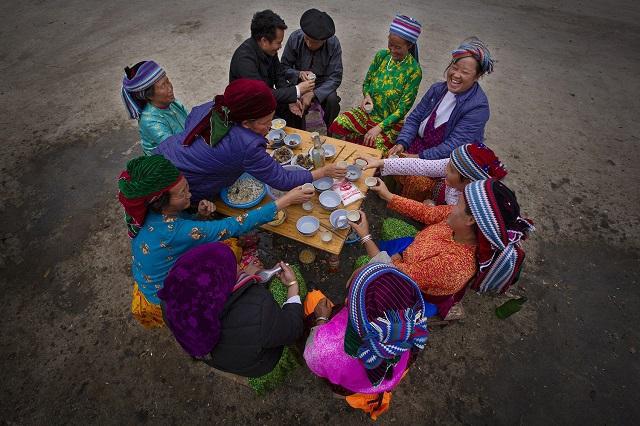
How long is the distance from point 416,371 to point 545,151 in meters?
4.58

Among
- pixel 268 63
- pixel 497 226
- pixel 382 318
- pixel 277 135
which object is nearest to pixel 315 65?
pixel 268 63

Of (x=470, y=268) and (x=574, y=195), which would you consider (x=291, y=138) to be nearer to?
(x=470, y=268)

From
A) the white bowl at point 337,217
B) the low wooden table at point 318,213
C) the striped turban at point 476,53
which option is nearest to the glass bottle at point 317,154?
the low wooden table at point 318,213

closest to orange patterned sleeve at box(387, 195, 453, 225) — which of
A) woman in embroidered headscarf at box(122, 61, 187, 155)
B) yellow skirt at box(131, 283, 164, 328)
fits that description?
yellow skirt at box(131, 283, 164, 328)

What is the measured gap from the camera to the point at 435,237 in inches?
111

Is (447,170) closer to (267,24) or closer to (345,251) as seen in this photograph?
(345,251)

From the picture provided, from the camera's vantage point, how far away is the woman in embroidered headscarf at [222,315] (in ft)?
6.50

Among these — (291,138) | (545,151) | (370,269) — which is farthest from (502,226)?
(545,151)

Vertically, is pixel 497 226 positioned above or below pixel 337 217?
above

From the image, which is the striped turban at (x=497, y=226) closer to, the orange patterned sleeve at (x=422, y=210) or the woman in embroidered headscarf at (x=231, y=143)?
the orange patterned sleeve at (x=422, y=210)

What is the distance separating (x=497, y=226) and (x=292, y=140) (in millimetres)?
2577

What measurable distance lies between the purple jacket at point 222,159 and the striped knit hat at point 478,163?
1.54 meters

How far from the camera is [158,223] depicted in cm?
261

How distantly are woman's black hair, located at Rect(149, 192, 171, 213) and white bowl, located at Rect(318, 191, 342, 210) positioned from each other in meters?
1.45
